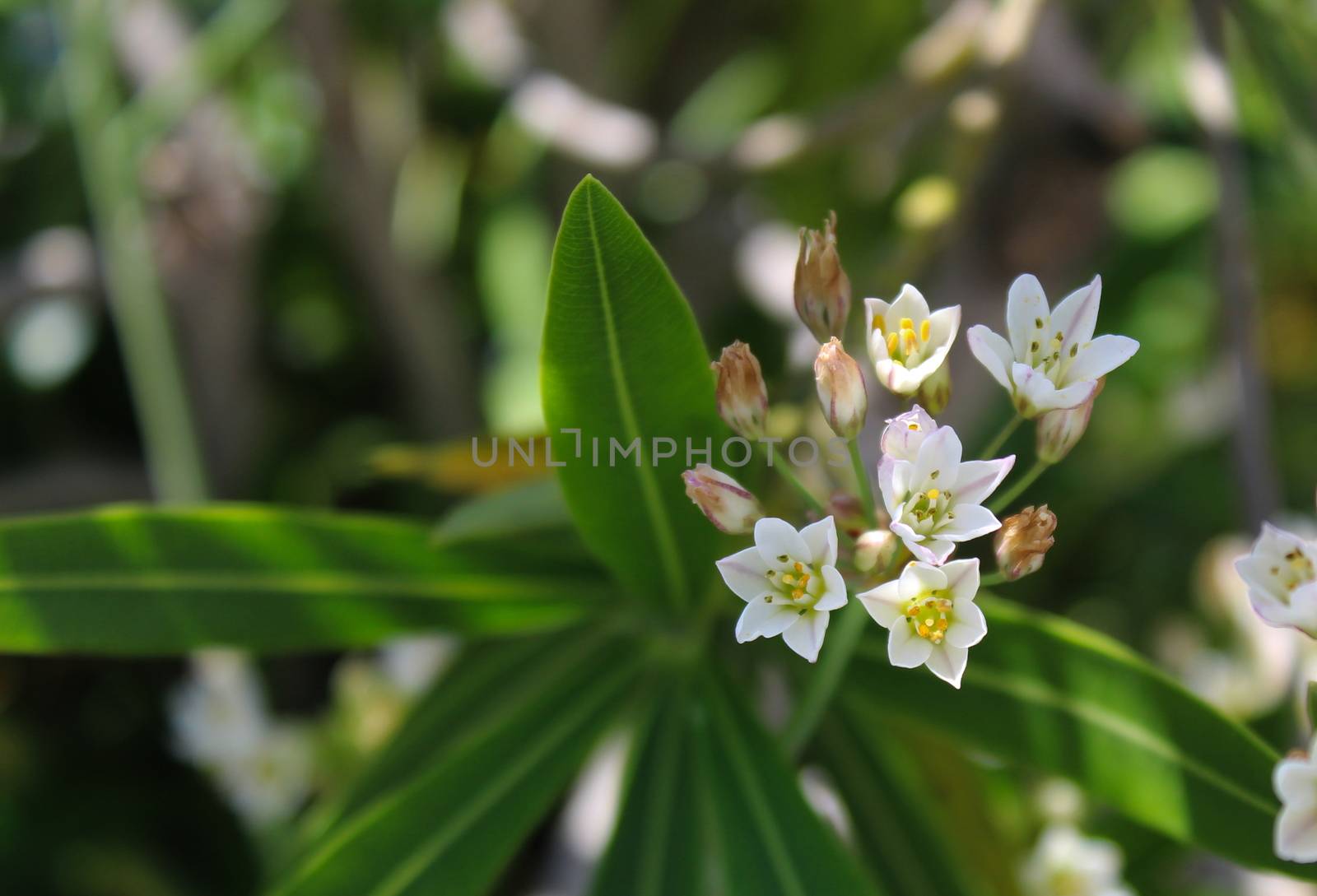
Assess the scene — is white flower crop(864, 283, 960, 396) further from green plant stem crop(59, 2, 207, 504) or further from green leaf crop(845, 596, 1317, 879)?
green plant stem crop(59, 2, 207, 504)

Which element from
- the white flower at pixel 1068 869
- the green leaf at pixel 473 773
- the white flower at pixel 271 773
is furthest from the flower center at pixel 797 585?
the white flower at pixel 271 773

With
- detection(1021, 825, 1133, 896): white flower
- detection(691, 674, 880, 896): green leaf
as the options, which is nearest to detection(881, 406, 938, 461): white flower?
detection(691, 674, 880, 896): green leaf

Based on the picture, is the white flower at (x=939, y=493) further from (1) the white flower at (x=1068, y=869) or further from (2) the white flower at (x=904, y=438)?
(1) the white flower at (x=1068, y=869)

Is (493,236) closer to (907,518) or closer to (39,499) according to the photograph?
(39,499)

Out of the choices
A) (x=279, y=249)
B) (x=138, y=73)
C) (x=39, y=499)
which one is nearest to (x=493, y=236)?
(x=279, y=249)

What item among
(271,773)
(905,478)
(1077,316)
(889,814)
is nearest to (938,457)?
(905,478)
